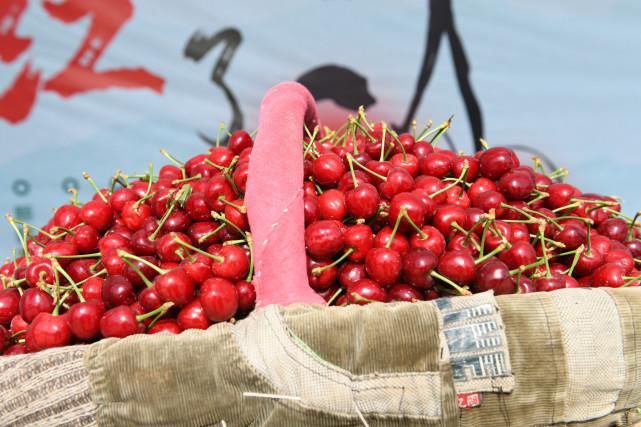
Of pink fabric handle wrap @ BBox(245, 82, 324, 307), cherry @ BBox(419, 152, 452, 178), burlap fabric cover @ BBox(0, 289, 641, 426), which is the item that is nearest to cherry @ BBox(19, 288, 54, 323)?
burlap fabric cover @ BBox(0, 289, 641, 426)

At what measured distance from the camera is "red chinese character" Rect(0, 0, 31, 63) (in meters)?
3.54

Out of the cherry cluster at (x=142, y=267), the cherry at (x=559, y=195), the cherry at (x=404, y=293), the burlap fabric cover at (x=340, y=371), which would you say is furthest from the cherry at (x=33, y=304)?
the cherry at (x=559, y=195)

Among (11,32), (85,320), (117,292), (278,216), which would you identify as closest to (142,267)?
(117,292)

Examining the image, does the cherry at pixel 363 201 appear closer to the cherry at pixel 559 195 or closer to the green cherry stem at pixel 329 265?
the green cherry stem at pixel 329 265

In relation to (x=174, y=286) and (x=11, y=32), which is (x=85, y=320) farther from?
(x=11, y=32)

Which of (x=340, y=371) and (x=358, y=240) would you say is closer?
(x=340, y=371)

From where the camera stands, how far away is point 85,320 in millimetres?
1165

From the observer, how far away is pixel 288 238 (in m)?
1.12

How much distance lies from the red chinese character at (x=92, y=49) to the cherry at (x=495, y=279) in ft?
11.3

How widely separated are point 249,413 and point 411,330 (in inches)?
15.0

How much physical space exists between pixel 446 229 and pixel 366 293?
1.07 feet

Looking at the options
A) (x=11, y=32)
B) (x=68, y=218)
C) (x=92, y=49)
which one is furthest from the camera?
(x=92, y=49)

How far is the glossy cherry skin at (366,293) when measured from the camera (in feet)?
3.86

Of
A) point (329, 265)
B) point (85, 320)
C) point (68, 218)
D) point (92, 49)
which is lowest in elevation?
point (85, 320)
